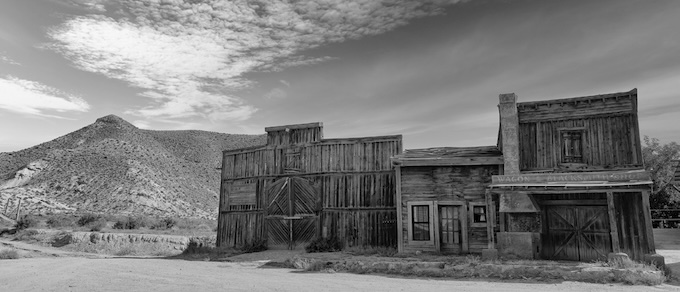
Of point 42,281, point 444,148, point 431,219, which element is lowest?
point 42,281

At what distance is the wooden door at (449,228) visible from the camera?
17641 millimetres

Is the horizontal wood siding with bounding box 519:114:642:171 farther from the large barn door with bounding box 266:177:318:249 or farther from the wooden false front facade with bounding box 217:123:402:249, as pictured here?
the large barn door with bounding box 266:177:318:249

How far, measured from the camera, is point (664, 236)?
24891mm

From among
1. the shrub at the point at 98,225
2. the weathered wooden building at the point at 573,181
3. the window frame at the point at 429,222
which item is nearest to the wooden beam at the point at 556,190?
the weathered wooden building at the point at 573,181

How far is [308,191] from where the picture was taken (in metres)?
21.7

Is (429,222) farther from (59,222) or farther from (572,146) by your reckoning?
(59,222)

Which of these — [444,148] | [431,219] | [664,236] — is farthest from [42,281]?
[664,236]

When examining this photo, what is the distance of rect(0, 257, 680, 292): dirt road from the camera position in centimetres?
1058

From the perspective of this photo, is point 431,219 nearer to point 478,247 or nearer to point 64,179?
point 478,247

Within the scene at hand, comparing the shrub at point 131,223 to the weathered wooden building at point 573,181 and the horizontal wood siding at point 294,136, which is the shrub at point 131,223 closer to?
the horizontal wood siding at point 294,136

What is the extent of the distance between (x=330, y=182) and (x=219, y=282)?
33.1 ft

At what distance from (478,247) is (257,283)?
30.9ft

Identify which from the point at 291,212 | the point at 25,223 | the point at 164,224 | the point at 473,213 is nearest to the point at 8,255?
the point at 291,212

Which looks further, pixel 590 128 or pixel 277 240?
pixel 277 240
